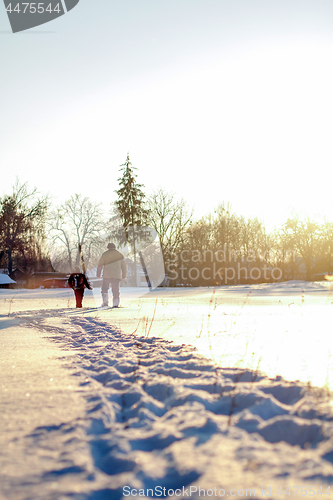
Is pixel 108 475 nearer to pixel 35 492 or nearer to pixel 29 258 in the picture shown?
pixel 35 492

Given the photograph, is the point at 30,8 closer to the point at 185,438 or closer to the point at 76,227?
the point at 185,438

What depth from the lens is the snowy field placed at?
150 cm

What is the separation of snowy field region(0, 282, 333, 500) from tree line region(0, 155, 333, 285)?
33338 millimetres

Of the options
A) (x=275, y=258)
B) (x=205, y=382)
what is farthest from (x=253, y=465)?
(x=275, y=258)

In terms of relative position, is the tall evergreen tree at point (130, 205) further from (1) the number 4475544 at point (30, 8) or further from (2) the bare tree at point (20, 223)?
(1) the number 4475544 at point (30, 8)

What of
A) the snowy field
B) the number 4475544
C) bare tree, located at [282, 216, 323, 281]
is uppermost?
the number 4475544

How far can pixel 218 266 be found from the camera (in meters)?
40.5

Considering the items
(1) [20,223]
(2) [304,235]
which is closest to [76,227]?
(1) [20,223]

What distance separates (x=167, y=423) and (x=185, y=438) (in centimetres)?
24

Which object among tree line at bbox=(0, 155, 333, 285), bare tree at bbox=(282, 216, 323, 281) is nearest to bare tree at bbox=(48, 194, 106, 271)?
tree line at bbox=(0, 155, 333, 285)

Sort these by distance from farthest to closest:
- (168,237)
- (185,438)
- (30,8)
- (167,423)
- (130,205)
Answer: (168,237)
(130,205)
(30,8)
(167,423)
(185,438)

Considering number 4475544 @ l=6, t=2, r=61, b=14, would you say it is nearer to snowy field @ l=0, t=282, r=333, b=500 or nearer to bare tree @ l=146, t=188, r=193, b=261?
snowy field @ l=0, t=282, r=333, b=500

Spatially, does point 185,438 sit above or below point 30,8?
below

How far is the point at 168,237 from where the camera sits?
1757 inches
